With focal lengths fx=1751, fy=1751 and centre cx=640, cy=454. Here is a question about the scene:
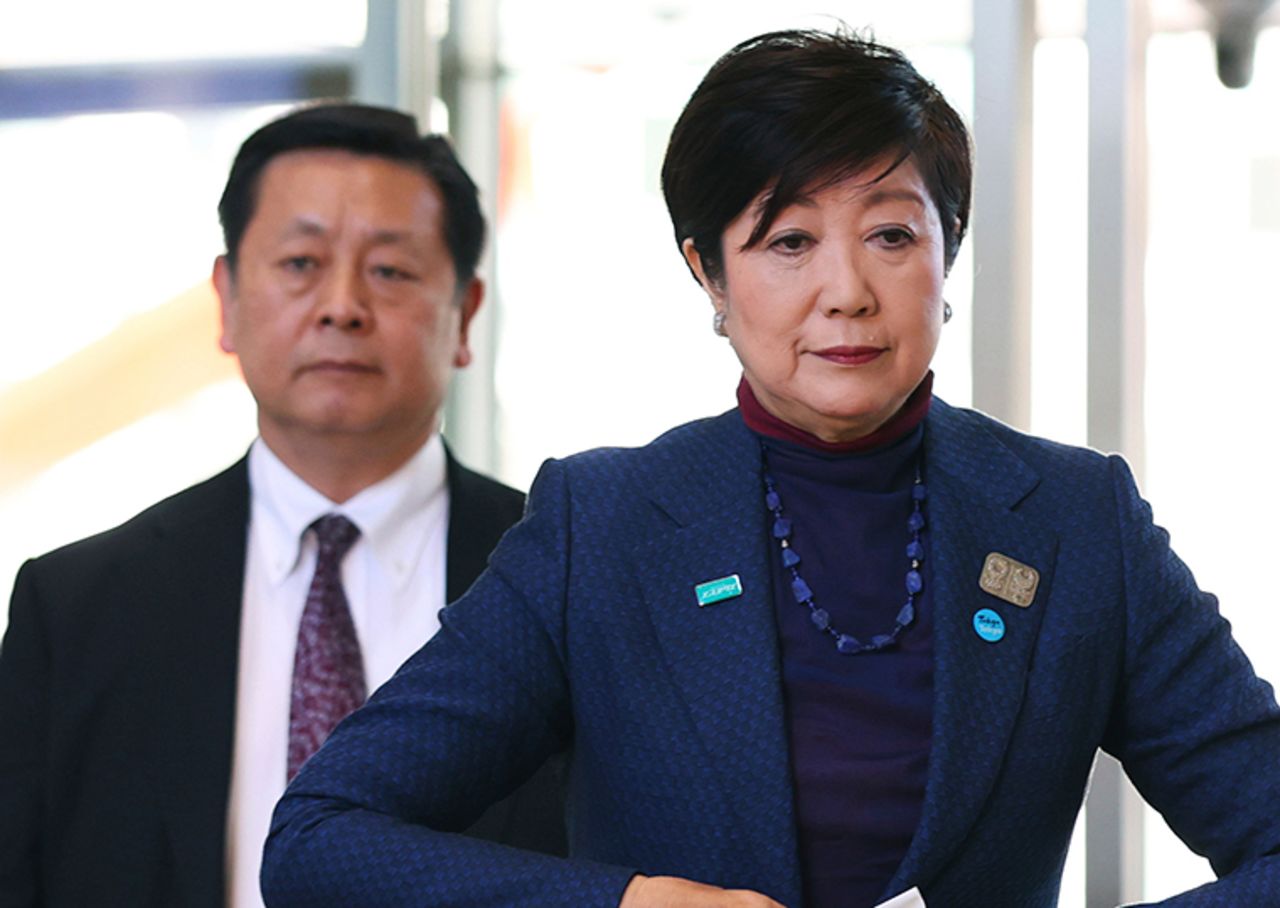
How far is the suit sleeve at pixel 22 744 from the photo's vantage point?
2.33 m

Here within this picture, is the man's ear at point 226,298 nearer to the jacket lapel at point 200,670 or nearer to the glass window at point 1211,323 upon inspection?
the jacket lapel at point 200,670

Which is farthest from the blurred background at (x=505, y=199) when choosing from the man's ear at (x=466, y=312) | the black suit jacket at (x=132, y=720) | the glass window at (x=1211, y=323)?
the black suit jacket at (x=132, y=720)

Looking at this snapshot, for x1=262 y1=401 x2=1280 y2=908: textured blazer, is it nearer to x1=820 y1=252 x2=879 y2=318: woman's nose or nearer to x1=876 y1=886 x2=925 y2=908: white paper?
x1=876 y1=886 x2=925 y2=908: white paper

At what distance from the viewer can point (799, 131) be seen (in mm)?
1527

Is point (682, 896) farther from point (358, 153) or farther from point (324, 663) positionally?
point (358, 153)

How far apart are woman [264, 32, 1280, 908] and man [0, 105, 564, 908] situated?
76 centimetres

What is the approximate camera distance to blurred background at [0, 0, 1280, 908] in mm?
3271

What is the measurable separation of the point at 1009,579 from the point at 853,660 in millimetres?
163

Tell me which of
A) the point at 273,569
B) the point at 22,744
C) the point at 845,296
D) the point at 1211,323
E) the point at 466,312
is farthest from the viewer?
the point at 1211,323

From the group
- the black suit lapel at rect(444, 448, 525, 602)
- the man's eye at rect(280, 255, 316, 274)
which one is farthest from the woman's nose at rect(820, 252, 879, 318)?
the man's eye at rect(280, 255, 316, 274)

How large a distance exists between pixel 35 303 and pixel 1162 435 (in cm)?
239

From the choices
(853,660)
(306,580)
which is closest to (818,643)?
(853,660)

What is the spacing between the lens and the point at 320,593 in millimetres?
2510

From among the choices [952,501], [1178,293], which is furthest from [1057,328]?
[952,501]
